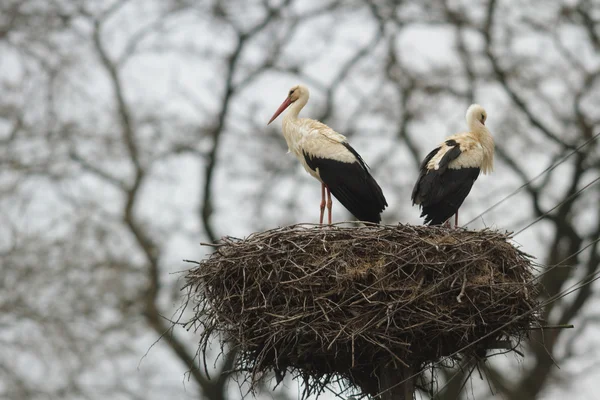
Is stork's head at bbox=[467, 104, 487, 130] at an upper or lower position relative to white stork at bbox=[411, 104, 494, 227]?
upper

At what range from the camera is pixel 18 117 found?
63.0 feet

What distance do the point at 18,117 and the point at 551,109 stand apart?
28.3 ft

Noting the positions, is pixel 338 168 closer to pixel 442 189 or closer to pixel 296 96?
pixel 442 189

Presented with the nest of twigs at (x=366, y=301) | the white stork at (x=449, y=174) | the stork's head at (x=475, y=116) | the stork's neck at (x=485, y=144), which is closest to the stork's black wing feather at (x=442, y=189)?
the white stork at (x=449, y=174)

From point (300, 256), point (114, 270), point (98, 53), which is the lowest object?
point (300, 256)

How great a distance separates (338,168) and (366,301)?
7.55 ft

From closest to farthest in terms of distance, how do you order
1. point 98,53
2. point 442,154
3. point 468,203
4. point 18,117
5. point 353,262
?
point 353,262, point 442,154, point 468,203, point 18,117, point 98,53

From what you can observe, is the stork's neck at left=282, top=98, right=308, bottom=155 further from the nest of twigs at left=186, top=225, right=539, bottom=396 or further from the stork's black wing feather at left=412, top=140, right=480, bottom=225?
the nest of twigs at left=186, top=225, right=539, bottom=396

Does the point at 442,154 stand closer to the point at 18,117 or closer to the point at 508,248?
the point at 508,248

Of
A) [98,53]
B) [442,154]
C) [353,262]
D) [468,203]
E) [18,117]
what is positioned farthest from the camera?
[98,53]

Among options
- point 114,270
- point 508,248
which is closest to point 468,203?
point 114,270

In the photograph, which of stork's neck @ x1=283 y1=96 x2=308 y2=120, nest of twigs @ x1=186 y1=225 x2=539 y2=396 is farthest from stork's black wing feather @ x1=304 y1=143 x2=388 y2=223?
nest of twigs @ x1=186 y1=225 x2=539 y2=396

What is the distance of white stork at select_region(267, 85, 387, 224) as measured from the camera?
410 inches

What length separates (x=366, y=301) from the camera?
847 cm
